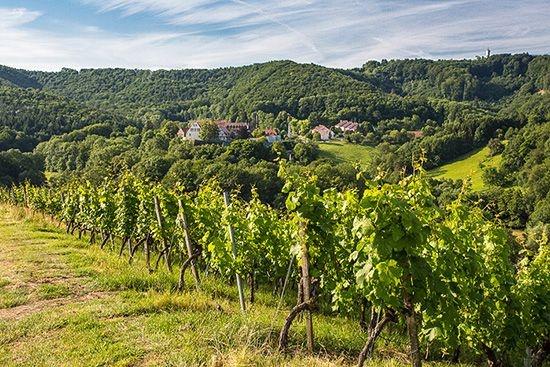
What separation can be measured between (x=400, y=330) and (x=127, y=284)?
6.09 metres

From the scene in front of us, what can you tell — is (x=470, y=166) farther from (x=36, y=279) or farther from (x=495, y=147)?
(x=36, y=279)

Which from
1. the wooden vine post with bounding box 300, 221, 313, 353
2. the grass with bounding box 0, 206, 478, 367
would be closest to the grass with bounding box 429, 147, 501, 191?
the grass with bounding box 0, 206, 478, 367

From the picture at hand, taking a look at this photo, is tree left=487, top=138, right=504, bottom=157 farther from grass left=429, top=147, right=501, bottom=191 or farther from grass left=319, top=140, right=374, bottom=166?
grass left=319, top=140, right=374, bottom=166

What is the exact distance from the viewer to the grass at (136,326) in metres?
5.43

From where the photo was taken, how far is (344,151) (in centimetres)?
9500

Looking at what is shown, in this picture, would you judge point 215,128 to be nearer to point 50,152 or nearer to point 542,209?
point 50,152

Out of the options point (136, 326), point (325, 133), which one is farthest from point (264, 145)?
point (136, 326)

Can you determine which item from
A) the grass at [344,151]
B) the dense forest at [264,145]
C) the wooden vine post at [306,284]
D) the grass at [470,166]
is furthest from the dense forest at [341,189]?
the grass at [344,151]

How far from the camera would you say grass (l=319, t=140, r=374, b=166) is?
89.8m

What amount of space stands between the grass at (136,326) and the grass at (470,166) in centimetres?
6884

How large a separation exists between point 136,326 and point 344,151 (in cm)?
9067

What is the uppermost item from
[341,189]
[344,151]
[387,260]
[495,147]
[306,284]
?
[495,147]

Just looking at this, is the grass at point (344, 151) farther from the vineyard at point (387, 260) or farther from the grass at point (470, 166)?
the vineyard at point (387, 260)

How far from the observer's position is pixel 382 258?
14.2 feet
